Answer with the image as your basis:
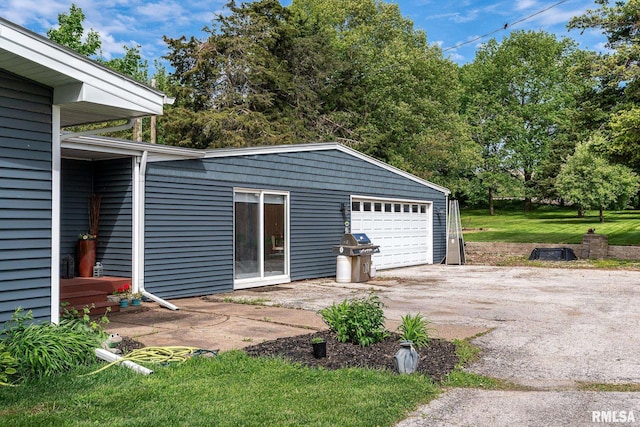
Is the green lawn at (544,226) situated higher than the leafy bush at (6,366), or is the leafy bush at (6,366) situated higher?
the green lawn at (544,226)

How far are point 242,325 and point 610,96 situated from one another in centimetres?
1739

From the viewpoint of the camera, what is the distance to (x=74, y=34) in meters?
26.9

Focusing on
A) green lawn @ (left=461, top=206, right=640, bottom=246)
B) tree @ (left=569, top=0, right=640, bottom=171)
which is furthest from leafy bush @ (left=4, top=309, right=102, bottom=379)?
green lawn @ (left=461, top=206, right=640, bottom=246)

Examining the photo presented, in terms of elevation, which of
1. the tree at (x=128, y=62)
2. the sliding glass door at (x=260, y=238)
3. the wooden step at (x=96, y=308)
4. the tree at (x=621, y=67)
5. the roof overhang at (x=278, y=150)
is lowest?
the wooden step at (x=96, y=308)

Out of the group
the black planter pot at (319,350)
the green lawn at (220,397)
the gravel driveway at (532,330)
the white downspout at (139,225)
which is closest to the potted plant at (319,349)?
the black planter pot at (319,350)

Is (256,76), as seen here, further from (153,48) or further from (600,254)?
(600,254)

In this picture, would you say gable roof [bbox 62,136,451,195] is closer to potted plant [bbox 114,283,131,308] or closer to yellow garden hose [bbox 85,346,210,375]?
potted plant [bbox 114,283,131,308]

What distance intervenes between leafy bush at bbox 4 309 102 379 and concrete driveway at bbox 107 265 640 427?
97 cm

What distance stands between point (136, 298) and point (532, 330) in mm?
5711

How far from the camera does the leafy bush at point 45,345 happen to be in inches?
166

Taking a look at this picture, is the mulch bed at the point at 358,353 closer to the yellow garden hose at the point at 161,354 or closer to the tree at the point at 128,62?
the yellow garden hose at the point at 161,354

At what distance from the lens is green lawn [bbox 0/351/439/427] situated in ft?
11.1

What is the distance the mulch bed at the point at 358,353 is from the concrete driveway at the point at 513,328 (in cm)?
34

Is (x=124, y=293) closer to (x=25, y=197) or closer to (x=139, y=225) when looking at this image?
(x=139, y=225)
